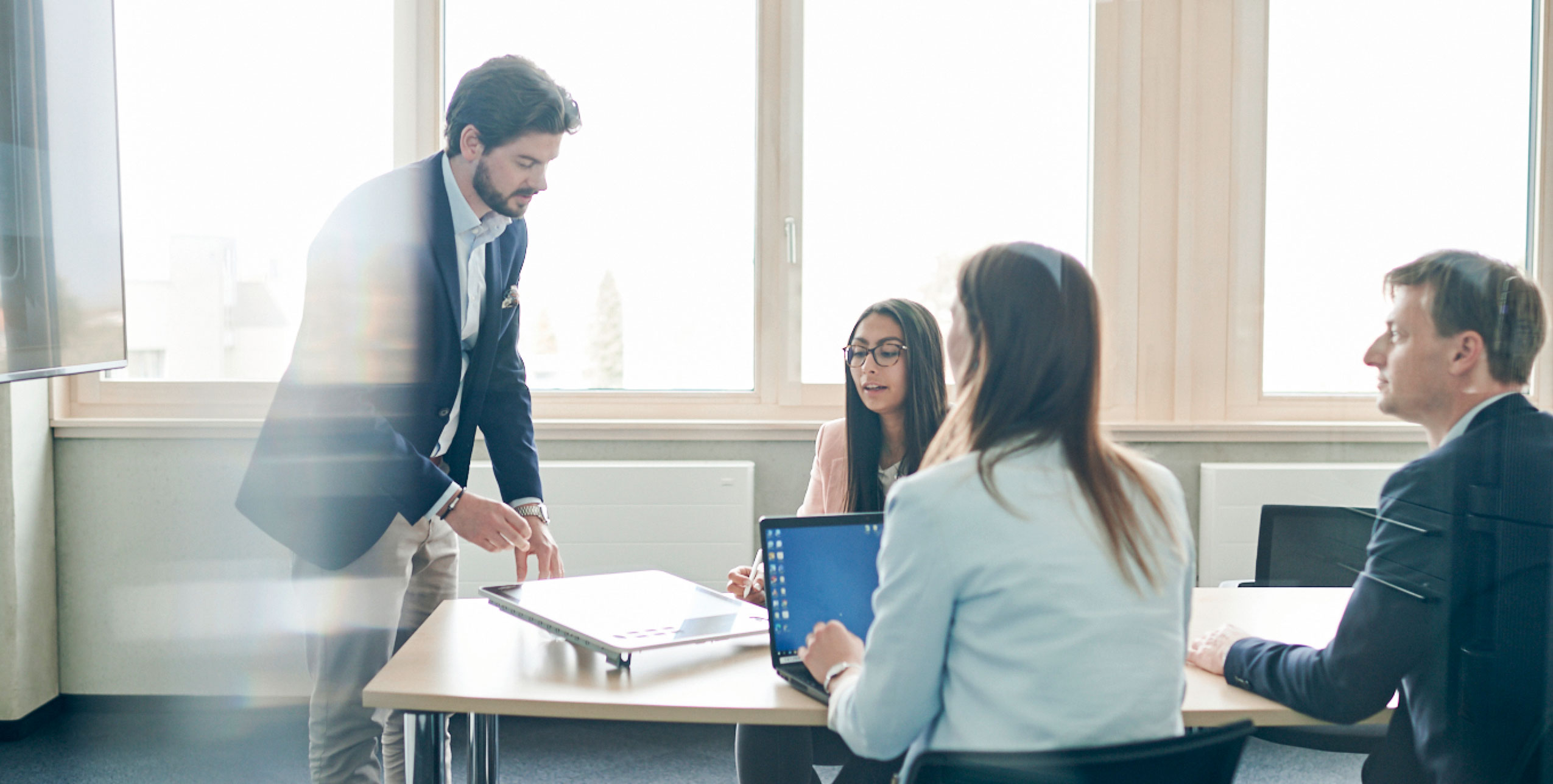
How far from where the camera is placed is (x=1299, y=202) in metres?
2.91

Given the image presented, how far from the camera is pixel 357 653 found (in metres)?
1.88

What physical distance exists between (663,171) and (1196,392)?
63.7 inches

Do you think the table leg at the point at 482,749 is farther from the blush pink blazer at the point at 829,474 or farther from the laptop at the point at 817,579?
the blush pink blazer at the point at 829,474

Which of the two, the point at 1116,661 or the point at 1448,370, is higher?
the point at 1448,370

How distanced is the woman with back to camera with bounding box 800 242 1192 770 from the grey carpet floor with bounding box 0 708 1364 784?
170cm

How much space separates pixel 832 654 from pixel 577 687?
Result: 335 millimetres

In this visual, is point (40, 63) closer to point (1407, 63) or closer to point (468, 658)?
point (468, 658)

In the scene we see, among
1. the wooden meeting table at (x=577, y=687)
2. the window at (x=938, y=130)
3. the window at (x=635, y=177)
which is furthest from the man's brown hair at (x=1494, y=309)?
the window at (x=635, y=177)

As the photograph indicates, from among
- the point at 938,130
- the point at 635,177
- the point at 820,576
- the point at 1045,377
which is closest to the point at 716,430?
the point at 635,177

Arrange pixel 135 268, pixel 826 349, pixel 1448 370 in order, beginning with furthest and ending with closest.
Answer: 1. pixel 826 349
2. pixel 135 268
3. pixel 1448 370

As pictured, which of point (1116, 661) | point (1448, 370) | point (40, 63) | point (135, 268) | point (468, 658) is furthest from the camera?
point (135, 268)

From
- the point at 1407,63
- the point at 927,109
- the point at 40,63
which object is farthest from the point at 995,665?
the point at 1407,63

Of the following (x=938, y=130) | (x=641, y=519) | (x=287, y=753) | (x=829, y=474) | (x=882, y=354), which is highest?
(x=938, y=130)

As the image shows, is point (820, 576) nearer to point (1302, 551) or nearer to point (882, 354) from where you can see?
point (882, 354)
